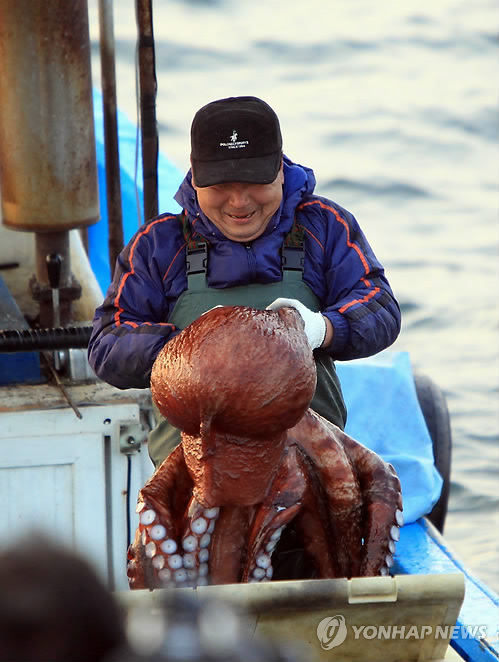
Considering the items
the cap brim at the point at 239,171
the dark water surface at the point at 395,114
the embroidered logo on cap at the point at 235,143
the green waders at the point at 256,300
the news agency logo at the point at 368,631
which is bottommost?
the dark water surface at the point at 395,114

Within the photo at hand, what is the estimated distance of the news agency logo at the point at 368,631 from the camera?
2.12 m

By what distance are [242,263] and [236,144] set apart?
30 cm

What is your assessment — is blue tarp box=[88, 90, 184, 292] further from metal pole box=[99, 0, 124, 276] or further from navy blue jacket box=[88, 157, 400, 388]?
navy blue jacket box=[88, 157, 400, 388]

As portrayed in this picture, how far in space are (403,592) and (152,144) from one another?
2220mm

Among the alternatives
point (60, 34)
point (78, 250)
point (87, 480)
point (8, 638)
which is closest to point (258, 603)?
point (8, 638)

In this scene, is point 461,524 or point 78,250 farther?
point 461,524

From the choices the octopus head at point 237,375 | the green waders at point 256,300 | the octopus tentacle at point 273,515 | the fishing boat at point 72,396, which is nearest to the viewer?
the octopus head at point 237,375

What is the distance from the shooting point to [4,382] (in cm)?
374

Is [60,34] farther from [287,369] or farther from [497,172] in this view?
[497,172]

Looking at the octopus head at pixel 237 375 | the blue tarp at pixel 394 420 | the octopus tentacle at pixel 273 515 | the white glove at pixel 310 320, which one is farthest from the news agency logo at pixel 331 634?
the blue tarp at pixel 394 420

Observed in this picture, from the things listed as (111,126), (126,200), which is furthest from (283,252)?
(126,200)

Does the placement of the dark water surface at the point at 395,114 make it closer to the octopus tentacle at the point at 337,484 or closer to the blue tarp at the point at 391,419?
the blue tarp at the point at 391,419

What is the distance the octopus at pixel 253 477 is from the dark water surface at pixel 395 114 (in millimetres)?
4927

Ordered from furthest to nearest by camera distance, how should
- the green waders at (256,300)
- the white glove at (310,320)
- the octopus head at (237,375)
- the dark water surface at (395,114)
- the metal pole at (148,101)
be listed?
the dark water surface at (395,114) → the metal pole at (148,101) → the green waders at (256,300) → the white glove at (310,320) → the octopus head at (237,375)
